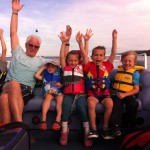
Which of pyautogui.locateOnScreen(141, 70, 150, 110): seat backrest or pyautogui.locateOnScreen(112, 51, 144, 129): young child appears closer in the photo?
pyautogui.locateOnScreen(112, 51, 144, 129): young child

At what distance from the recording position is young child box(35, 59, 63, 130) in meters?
3.89

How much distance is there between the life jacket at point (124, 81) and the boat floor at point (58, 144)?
0.77 m

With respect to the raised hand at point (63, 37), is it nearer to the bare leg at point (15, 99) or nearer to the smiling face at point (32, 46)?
the smiling face at point (32, 46)

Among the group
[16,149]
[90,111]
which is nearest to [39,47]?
[90,111]

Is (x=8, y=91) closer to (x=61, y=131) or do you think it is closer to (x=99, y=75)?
(x=61, y=131)

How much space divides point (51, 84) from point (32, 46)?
66 centimetres

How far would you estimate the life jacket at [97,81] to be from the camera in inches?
161

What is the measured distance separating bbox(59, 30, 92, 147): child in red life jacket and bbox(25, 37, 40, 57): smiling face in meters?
0.39

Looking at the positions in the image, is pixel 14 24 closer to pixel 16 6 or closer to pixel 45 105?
pixel 16 6

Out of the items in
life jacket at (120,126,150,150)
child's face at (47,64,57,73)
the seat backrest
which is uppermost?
child's face at (47,64,57,73)

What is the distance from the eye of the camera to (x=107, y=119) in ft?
12.4

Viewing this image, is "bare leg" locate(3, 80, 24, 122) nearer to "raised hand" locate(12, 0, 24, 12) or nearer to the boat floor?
the boat floor

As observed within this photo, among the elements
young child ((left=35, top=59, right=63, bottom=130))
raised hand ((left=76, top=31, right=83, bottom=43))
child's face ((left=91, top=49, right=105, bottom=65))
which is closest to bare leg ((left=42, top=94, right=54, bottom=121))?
young child ((left=35, top=59, right=63, bottom=130))

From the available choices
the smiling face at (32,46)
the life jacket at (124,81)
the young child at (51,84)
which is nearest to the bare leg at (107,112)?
the life jacket at (124,81)
